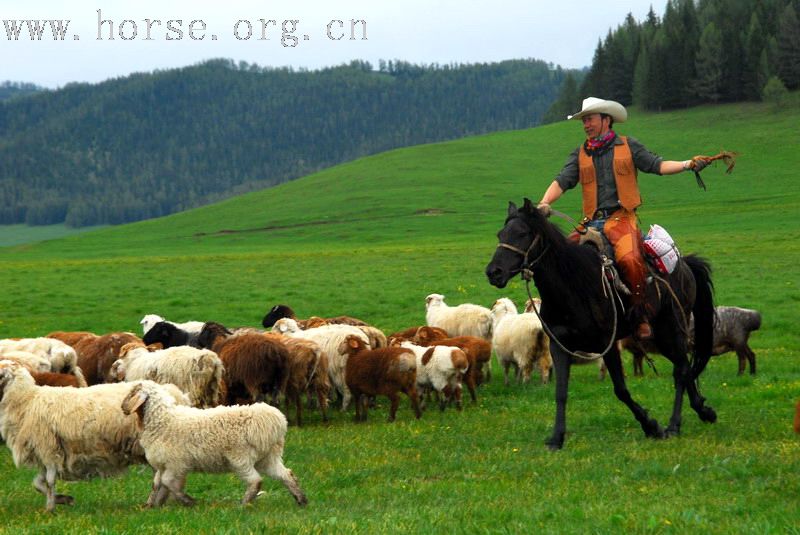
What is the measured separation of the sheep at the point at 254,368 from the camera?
14.6 metres

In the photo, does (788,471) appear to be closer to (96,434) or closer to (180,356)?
(96,434)

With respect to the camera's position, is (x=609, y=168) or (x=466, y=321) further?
(x=466, y=321)

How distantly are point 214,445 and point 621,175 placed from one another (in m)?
5.55

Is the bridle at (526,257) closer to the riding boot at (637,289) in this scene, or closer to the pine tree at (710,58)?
the riding boot at (637,289)

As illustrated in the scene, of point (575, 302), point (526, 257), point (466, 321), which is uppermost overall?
point (526, 257)

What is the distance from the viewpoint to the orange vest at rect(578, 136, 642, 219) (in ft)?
39.0

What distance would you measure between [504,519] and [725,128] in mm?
100366

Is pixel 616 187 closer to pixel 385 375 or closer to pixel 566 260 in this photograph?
pixel 566 260

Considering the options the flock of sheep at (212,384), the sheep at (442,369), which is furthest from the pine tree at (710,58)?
the sheep at (442,369)

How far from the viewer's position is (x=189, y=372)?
1401cm

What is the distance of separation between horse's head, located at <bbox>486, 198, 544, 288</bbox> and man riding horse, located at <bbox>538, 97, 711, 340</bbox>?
40 centimetres

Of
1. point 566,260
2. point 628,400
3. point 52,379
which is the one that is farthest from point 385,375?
point 52,379

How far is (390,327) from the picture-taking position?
26.8 metres

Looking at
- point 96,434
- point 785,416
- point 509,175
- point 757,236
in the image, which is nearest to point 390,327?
point 785,416
